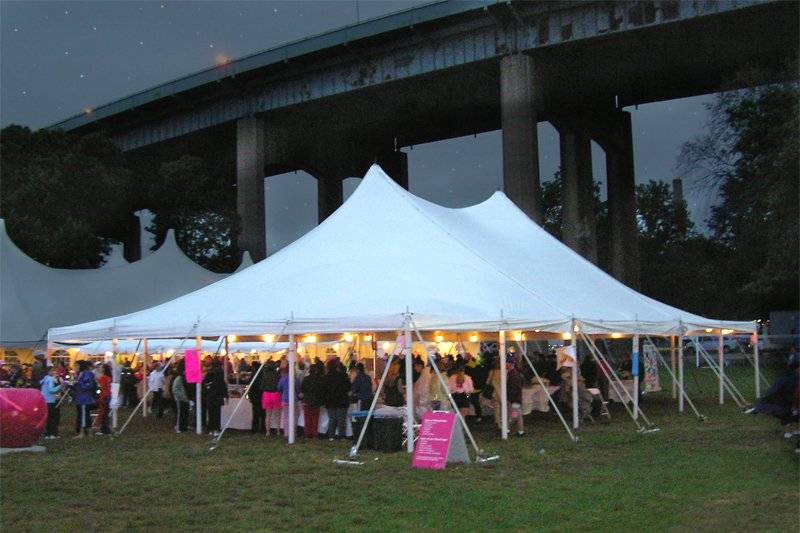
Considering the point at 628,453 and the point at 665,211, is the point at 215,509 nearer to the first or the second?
the point at 628,453

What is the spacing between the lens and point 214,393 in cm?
1667

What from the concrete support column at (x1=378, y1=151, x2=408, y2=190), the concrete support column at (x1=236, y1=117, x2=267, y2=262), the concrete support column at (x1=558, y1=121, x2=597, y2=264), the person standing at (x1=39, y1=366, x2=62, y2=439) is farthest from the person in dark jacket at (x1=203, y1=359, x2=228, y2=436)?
the concrete support column at (x1=378, y1=151, x2=408, y2=190)

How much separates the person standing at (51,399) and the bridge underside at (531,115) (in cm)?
2416

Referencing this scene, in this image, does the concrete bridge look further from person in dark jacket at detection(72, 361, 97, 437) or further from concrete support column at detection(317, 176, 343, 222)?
person in dark jacket at detection(72, 361, 97, 437)

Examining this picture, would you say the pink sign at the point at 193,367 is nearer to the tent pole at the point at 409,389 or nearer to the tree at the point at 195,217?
the tent pole at the point at 409,389

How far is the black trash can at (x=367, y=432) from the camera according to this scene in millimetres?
13938

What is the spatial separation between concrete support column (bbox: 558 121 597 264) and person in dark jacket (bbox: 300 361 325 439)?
38.0m

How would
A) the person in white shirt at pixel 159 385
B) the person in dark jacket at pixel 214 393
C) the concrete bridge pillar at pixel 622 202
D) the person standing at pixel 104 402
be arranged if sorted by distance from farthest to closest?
1. the concrete bridge pillar at pixel 622 202
2. the person in white shirt at pixel 159 385
3. the person in dark jacket at pixel 214 393
4. the person standing at pixel 104 402

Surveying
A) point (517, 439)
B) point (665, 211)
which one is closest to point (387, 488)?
point (517, 439)

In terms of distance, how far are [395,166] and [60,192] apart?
24.9 meters

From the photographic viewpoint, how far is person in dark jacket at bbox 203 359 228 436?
16594 mm

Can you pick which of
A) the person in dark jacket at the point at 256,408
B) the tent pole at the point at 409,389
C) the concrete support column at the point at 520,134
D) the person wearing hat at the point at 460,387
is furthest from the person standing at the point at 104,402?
the concrete support column at the point at 520,134

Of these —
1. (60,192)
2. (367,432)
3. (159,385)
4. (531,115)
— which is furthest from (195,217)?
(367,432)

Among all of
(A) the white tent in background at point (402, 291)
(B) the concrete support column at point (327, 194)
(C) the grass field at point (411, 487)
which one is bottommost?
(C) the grass field at point (411, 487)
